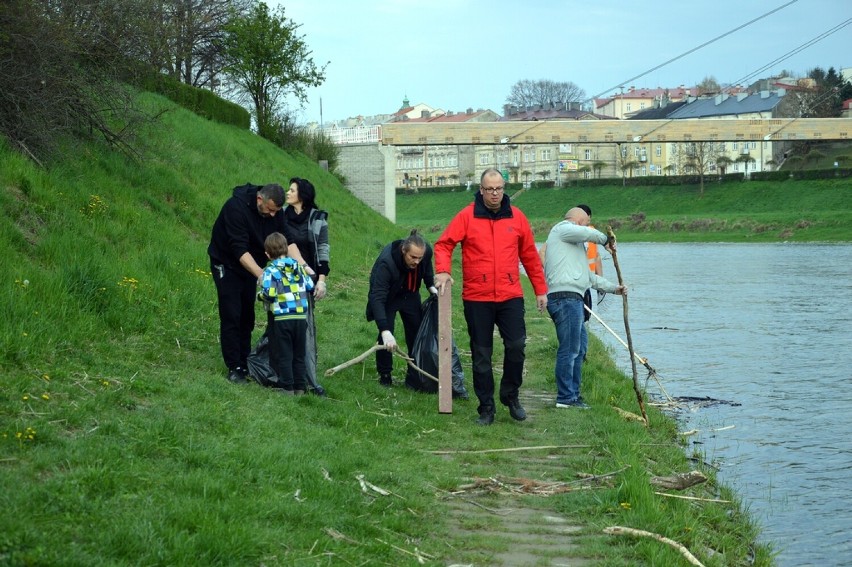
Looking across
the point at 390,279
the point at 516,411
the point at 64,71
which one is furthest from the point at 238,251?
the point at 64,71

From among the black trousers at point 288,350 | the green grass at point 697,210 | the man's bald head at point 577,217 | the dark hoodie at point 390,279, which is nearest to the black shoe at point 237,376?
the black trousers at point 288,350

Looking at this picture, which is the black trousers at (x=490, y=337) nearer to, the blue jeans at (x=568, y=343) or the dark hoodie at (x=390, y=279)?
the blue jeans at (x=568, y=343)

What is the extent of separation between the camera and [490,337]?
9320mm

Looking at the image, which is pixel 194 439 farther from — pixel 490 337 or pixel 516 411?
pixel 516 411

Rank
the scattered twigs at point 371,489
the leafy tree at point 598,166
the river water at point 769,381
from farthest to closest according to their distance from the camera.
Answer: the leafy tree at point 598,166 → the river water at point 769,381 → the scattered twigs at point 371,489

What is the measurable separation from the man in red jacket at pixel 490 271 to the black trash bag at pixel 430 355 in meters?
1.03

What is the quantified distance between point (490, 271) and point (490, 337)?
59 centimetres

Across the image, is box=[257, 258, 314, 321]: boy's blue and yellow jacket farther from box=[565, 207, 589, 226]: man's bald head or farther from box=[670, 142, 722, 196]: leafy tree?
box=[670, 142, 722, 196]: leafy tree

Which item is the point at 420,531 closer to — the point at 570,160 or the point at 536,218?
the point at 536,218

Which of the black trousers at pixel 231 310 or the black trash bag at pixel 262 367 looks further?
the black trousers at pixel 231 310

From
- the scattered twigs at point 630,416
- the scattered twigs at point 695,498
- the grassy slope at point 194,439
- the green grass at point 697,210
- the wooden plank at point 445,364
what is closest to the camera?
the grassy slope at point 194,439

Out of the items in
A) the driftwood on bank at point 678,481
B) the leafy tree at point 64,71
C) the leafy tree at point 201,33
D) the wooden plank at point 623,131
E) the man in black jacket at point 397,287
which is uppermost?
the leafy tree at point 201,33

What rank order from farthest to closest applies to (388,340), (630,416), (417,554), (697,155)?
(697,155), (630,416), (388,340), (417,554)

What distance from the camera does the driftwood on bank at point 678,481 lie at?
727 centimetres
